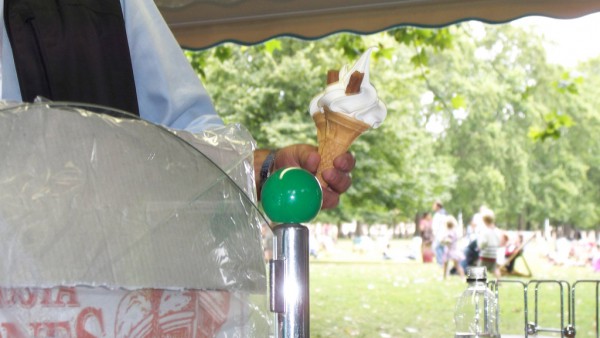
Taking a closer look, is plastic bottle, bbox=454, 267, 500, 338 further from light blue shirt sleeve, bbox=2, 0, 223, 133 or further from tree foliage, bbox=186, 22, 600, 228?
tree foliage, bbox=186, 22, 600, 228

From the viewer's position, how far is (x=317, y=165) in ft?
1.98

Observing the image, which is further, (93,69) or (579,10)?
(579,10)

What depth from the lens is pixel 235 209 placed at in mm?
505

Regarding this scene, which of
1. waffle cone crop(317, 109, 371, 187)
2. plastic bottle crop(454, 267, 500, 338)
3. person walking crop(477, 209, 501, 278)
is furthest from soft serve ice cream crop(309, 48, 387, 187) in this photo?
person walking crop(477, 209, 501, 278)

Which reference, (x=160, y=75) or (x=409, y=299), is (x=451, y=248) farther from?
(x=160, y=75)

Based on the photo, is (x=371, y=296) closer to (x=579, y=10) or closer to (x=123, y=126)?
(x=579, y=10)

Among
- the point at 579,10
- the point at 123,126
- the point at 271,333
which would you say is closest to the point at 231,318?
the point at 271,333

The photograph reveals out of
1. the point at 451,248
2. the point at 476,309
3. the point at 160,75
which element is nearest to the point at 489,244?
the point at 451,248

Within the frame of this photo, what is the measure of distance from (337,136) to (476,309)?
202 centimetres

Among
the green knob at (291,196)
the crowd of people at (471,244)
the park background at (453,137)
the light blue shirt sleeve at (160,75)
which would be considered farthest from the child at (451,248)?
the green knob at (291,196)

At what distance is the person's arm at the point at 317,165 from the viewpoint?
1.97 feet

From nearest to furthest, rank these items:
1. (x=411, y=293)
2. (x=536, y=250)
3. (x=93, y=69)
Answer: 1. (x=93, y=69)
2. (x=411, y=293)
3. (x=536, y=250)

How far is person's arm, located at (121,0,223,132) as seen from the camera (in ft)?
2.37

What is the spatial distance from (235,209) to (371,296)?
1064cm
